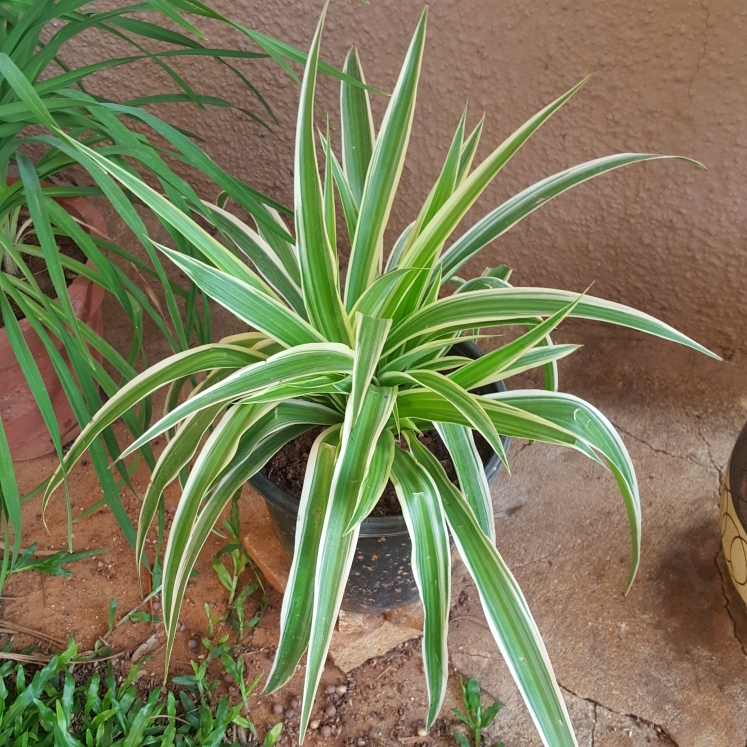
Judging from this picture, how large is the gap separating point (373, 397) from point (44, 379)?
2.50 feet

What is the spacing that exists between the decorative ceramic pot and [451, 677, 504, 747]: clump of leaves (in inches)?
17.4

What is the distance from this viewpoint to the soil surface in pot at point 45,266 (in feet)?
3.76

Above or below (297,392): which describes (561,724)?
below

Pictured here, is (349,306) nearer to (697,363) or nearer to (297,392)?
(297,392)

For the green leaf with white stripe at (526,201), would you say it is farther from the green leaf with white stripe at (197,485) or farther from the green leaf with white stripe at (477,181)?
the green leaf with white stripe at (197,485)

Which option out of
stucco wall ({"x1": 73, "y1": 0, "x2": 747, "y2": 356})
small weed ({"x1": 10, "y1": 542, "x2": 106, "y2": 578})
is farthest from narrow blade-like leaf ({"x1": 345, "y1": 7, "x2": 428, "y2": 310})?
small weed ({"x1": 10, "y1": 542, "x2": 106, "y2": 578})

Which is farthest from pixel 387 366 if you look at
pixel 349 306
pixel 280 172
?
pixel 280 172

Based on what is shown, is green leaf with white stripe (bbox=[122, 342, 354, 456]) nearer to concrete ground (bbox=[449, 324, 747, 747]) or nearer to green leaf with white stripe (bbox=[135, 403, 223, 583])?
green leaf with white stripe (bbox=[135, 403, 223, 583])

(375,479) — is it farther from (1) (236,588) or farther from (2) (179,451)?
(1) (236,588)

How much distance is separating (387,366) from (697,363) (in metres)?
0.99

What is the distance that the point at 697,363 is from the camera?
1.46m

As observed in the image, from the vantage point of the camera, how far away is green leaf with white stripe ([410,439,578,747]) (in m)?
0.64

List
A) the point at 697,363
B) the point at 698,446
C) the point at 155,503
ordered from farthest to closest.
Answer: the point at 697,363, the point at 698,446, the point at 155,503

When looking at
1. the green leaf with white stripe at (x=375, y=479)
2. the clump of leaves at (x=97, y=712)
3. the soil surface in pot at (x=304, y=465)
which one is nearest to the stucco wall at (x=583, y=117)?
the soil surface in pot at (x=304, y=465)
